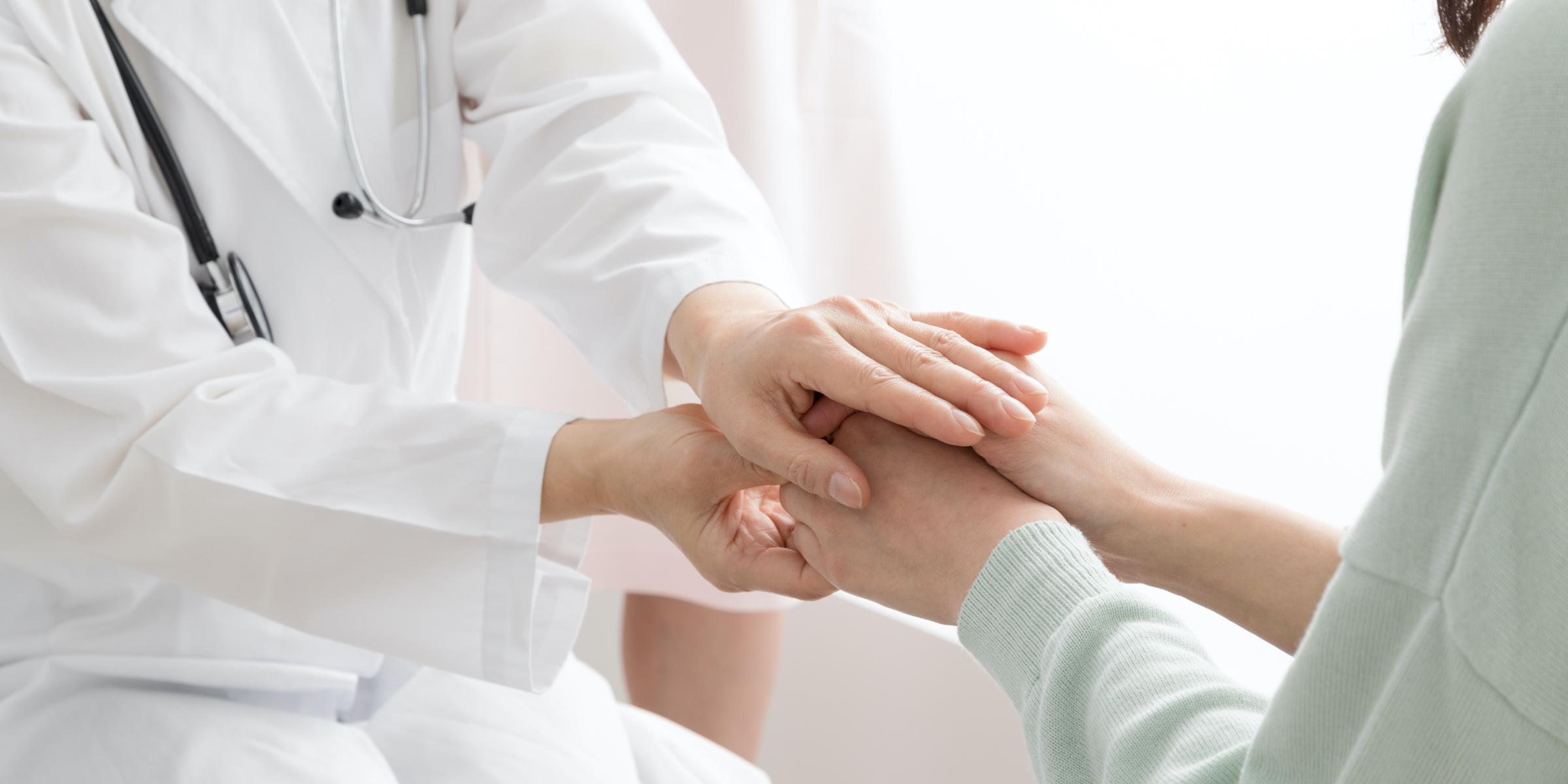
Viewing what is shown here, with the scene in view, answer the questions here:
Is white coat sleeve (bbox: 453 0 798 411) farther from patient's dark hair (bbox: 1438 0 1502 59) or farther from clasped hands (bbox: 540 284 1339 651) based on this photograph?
patient's dark hair (bbox: 1438 0 1502 59)

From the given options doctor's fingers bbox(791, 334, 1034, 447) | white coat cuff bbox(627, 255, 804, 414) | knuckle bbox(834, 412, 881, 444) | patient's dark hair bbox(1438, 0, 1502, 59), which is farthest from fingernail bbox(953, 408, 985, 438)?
patient's dark hair bbox(1438, 0, 1502, 59)

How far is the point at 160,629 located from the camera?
87 centimetres

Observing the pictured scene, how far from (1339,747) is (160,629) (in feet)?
2.71

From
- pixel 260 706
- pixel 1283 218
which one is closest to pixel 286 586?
pixel 260 706

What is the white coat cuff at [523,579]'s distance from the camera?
0.82 meters

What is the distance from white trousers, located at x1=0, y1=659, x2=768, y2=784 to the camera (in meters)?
0.77

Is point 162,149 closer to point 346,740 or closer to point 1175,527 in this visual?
point 346,740

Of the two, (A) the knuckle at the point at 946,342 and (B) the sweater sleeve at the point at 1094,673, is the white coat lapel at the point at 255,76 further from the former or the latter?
(B) the sweater sleeve at the point at 1094,673

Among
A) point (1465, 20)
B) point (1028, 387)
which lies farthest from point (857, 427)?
point (1465, 20)

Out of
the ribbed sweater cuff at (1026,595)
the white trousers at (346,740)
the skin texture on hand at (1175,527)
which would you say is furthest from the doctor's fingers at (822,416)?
the white trousers at (346,740)

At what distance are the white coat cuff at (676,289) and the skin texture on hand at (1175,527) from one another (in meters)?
0.24

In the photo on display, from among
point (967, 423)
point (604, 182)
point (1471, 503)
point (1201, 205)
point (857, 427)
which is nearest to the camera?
point (1471, 503)

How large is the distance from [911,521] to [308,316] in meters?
0.54

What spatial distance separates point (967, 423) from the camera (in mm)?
716
